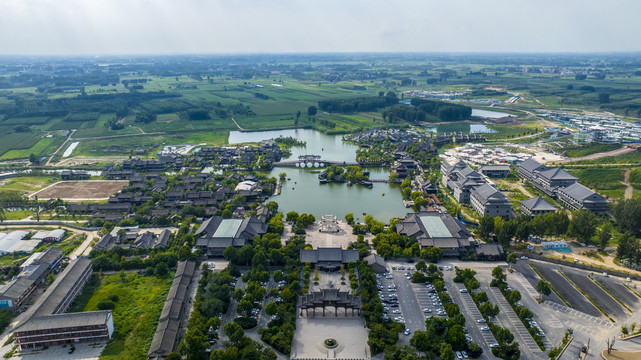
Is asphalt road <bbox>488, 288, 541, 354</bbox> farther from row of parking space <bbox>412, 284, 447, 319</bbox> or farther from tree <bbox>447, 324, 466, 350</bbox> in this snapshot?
row of parking space <bbox>412, 284, 447, 319</bbox>

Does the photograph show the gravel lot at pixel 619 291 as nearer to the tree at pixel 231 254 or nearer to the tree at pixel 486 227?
the tree at pixel 486 227

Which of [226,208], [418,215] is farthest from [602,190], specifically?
[226,208]

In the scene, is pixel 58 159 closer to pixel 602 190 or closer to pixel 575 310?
pixel 575 310

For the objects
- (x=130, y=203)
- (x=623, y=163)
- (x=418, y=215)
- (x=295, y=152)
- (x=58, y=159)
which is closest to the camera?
(x=418, y=215)

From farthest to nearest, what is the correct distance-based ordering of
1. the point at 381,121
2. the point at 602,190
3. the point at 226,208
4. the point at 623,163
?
1. the point at 381,121
2. the point at 623,163
3. the point at 602,190
4. the point at 226,208

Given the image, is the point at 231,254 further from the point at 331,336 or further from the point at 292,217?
the point at 331,336

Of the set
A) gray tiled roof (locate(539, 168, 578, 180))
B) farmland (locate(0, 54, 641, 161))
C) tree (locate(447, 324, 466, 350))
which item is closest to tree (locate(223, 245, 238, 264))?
tree (locate(447, 324, 466, 350))

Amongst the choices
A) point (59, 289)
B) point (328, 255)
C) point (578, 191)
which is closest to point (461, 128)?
point (578, 191)

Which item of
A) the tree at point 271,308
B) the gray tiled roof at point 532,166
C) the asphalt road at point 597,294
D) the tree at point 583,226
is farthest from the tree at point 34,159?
the gray tiled roof at point 532,166
